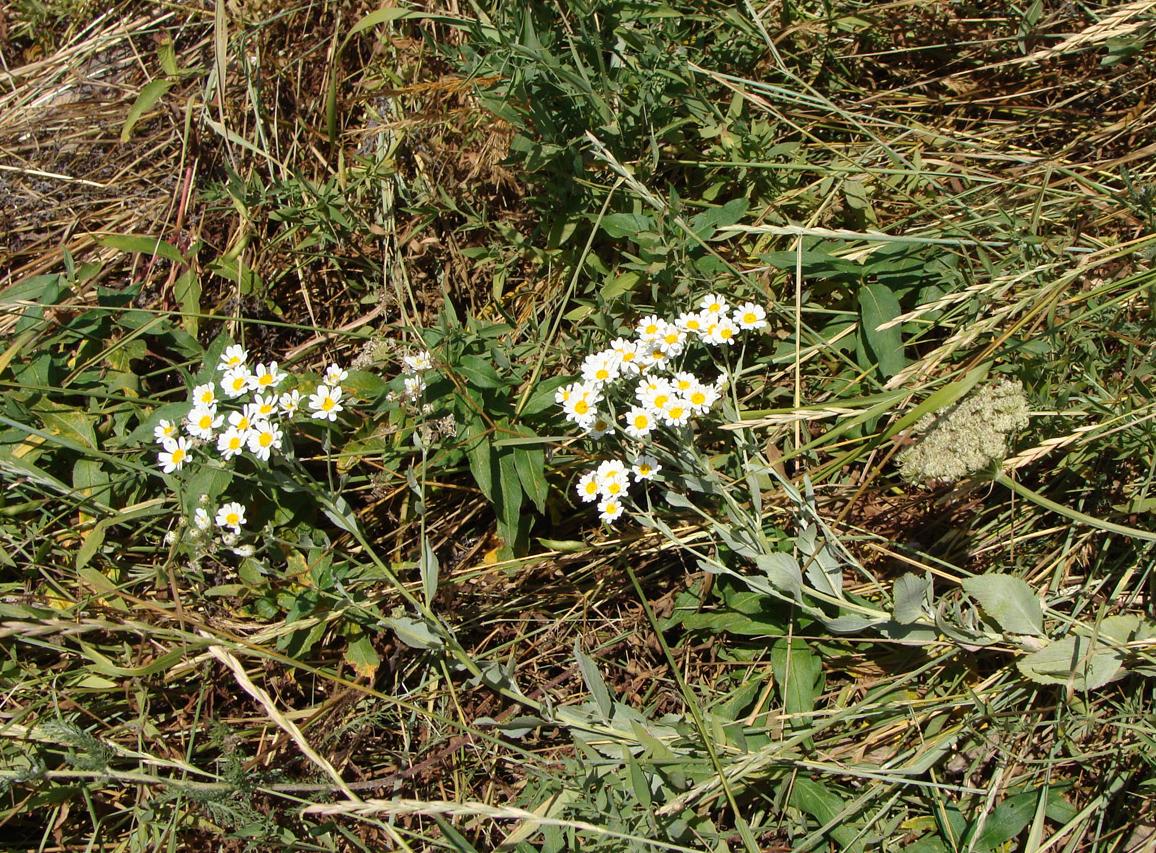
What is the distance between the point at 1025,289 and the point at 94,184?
319 cm

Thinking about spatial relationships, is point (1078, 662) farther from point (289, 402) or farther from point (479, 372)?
point (289, 402)

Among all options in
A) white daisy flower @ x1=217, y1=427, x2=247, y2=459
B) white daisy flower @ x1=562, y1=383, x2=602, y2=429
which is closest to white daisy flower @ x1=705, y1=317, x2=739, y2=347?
white daisy flower @ x1=562, y1=383, x2=602, y2=429

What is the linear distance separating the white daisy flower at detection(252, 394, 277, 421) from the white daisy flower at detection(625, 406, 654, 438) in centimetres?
89

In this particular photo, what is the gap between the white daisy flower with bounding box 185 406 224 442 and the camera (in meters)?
2.26

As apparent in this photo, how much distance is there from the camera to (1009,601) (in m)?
2.00

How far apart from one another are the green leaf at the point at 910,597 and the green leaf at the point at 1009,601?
106 mm

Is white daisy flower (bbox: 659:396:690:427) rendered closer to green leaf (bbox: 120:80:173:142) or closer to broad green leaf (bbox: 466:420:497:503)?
broad green leaf (bbox: 466:420:497:503)

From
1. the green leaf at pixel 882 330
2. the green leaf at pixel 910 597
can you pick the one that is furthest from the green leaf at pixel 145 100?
the green leaf at pixel 910 597

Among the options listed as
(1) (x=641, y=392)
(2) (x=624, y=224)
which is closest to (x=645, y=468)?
(1) (x=641, y=392)

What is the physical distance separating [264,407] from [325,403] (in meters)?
0.16

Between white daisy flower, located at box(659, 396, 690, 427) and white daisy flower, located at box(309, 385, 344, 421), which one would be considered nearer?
white daisy flower, located at box(659, 396, 690, 427)

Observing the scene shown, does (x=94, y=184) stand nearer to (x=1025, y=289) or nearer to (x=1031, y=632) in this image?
(x=1025, y=289)

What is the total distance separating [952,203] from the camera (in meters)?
2.48

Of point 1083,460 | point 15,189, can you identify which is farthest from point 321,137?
point 1083,460
